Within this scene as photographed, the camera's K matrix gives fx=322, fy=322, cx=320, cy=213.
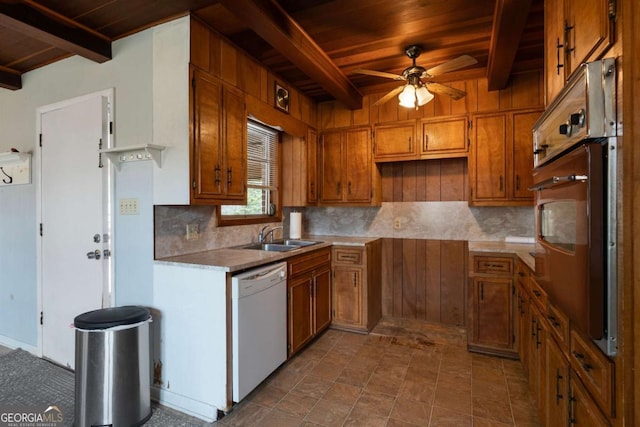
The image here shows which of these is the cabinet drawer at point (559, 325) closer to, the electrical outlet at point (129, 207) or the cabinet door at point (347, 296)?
the cabinet door at point (347, 296)

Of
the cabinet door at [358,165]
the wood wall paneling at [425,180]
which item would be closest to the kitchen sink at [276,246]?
the cabinet door at [358,165]

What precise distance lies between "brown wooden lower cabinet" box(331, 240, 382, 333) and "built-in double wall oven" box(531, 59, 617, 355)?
2.16m

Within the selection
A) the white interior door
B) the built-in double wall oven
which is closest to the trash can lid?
the white interior door

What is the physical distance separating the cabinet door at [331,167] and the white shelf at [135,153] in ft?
6.51

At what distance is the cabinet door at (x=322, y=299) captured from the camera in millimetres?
3072

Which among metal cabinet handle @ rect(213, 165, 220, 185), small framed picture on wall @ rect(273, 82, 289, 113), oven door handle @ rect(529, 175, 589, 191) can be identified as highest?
small framed picture on wall @ rect(273, 82, 289, 113)

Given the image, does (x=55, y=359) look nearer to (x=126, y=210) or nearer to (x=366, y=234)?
(x=126, y=210)

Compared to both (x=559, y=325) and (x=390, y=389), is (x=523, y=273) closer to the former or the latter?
(x=559, y=325)

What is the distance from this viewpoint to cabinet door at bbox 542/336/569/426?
4.20 feet

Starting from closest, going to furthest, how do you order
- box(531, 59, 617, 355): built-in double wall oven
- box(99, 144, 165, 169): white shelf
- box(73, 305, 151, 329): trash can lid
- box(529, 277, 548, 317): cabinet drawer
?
box(531, 59, 617, 355): built-in double wall oven → box(529, 277, 548, 317): cabinet drawer → box(73, 305, 151, 329): trash can lid → box(99, 144, 165, 169): white shelf

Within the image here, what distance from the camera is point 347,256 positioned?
3.35 metres

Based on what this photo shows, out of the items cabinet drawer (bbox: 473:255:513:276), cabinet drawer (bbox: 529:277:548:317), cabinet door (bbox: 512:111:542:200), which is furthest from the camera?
cabinet door (bbox: 512:111:542:200)

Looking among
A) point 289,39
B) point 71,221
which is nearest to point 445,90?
point 289,39

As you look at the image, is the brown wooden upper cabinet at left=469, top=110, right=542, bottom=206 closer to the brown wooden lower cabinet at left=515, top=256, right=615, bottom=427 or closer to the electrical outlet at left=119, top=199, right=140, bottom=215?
the brown wooden lower cabinet at left=515, top=256, right=615, bottom=427
